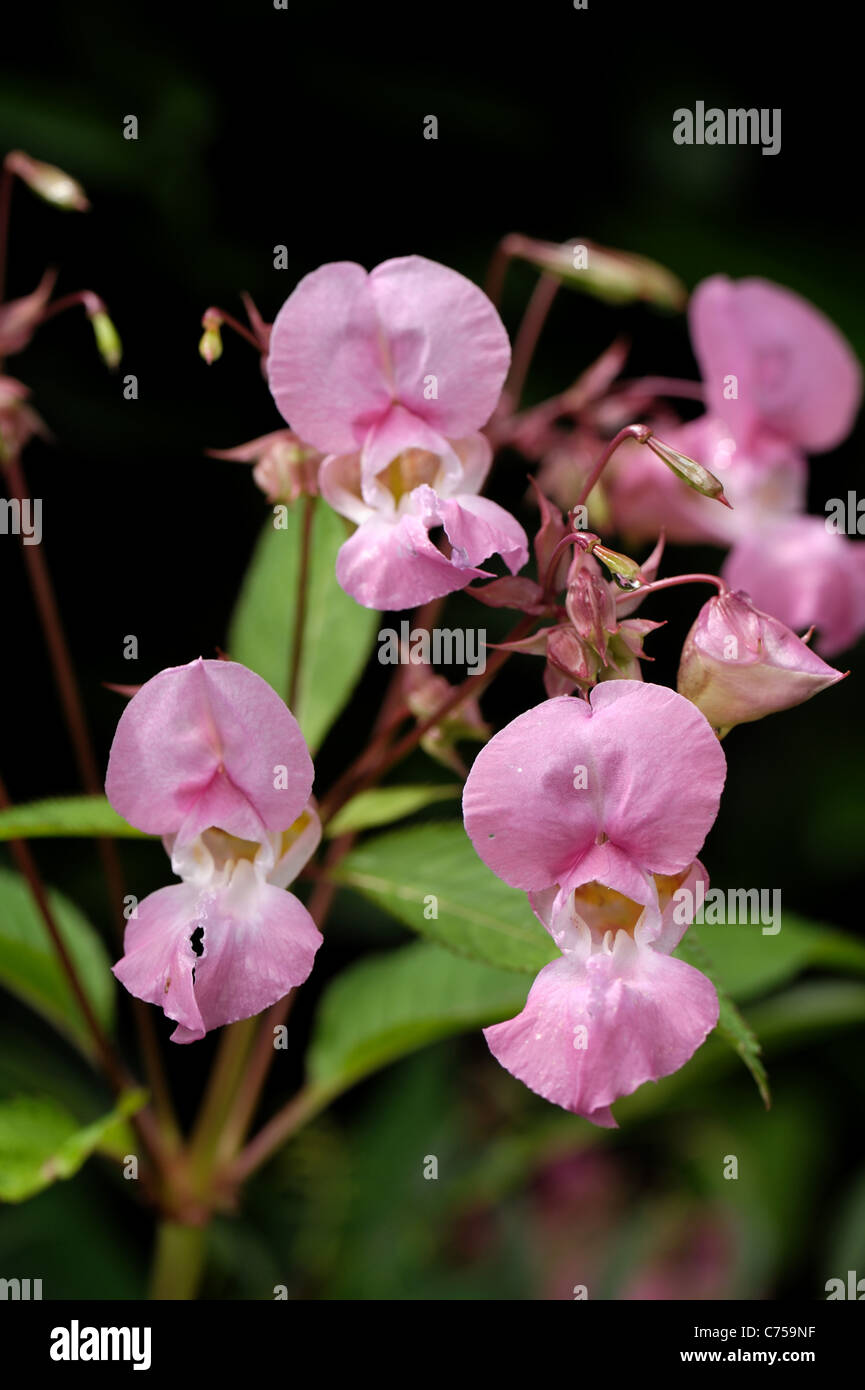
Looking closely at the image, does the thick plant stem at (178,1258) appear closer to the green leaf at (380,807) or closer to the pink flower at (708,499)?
the green leaf at (380,807)

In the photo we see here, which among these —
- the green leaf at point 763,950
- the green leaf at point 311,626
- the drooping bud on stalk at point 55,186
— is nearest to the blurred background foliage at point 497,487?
the green leaf at point 763,950

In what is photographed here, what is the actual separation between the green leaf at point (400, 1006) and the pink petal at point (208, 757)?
0.39 m

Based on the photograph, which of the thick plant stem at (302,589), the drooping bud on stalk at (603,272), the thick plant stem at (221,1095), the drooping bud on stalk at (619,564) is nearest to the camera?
the drooping bud on stalk at (619,564)

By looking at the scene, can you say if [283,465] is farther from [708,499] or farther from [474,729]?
[708,499]

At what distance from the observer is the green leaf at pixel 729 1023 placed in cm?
81

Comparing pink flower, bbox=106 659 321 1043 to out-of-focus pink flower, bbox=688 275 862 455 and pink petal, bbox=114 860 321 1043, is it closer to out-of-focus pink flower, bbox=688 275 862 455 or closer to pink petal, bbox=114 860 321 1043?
pink petal, bbox=114 860 321 1043

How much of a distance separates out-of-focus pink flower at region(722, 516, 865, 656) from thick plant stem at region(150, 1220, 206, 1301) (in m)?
0.77

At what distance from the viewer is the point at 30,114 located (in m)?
1.75

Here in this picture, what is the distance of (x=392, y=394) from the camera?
944mm

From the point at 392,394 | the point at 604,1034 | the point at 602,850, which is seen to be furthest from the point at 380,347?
the point at 604,1034

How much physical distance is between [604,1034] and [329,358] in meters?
0.47

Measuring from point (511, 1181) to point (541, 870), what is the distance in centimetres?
122

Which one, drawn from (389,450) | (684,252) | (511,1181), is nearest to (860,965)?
(511,1181)
